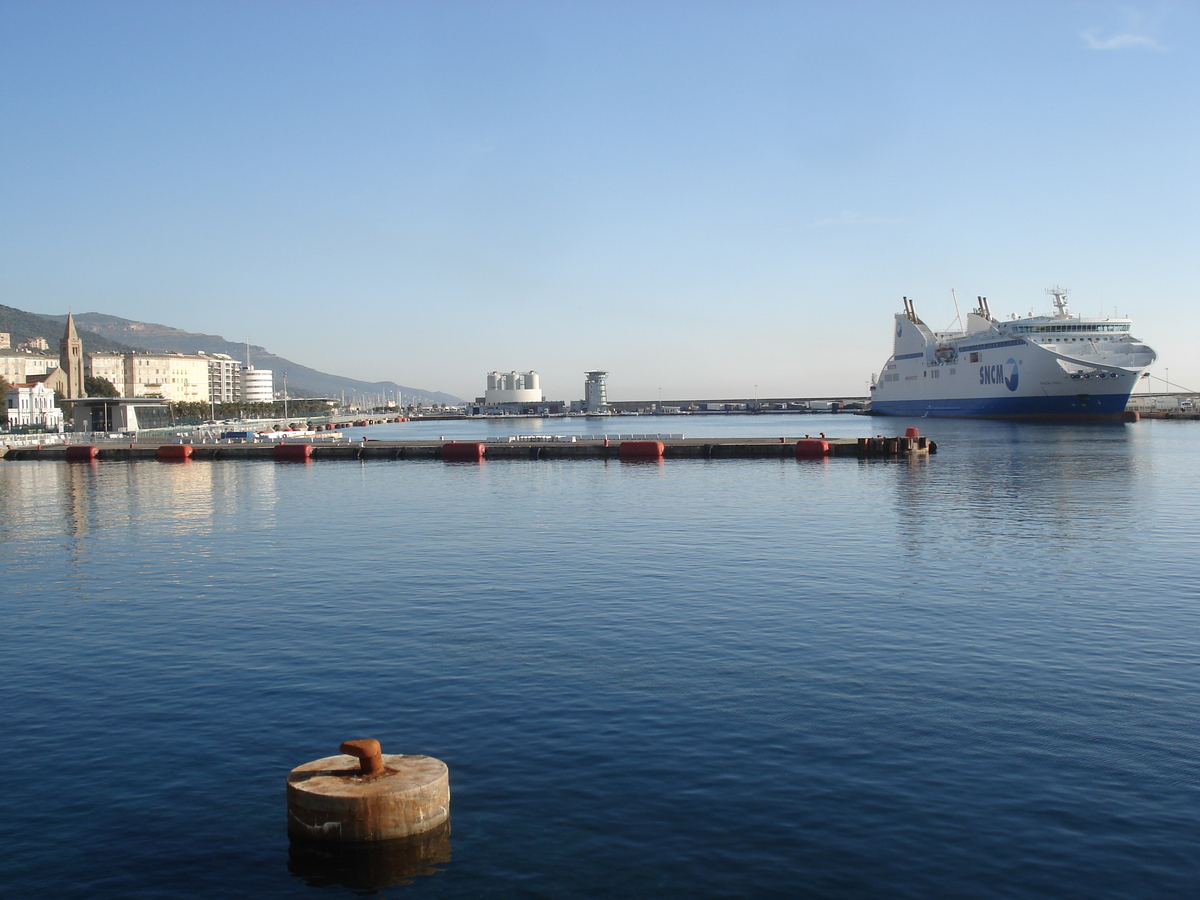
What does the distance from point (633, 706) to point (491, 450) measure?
67.1 metres

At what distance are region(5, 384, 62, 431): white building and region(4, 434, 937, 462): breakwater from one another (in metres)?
36.7

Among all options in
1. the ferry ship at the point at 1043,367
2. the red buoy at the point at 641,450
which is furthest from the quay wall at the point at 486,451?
the ferry ship at the point at 1043,367

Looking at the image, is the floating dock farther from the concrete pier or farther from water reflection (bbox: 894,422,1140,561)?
water reflection (bbox: 894,422,1140,561)

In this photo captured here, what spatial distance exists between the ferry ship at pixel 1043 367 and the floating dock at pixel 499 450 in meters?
56.0

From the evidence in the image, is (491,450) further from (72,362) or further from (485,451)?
(72,362)

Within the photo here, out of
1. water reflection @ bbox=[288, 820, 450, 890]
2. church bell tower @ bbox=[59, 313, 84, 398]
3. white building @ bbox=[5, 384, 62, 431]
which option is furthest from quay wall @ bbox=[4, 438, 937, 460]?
church bell tower @ bbox=[59, 313, 84, 398]

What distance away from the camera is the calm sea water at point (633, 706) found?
9844 mm

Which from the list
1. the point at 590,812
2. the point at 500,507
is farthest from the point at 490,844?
the point at 500,507

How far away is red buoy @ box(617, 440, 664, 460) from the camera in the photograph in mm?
76000

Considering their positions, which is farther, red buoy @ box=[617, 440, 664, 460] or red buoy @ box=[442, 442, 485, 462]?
red buoy @ box=[442, 442, 485, 462]

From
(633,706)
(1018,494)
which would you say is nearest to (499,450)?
(1018,494)

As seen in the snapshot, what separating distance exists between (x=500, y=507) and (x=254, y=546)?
13.6 metres

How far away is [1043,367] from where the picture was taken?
121 meters

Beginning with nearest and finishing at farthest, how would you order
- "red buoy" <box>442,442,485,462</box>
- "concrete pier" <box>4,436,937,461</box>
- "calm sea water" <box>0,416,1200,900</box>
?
"calm sea water" <box>0,416,1200,900</box>
"concrete pier" <box>4,436,937,461</box>
"red buoy" <box>442,442,485,462</box>
